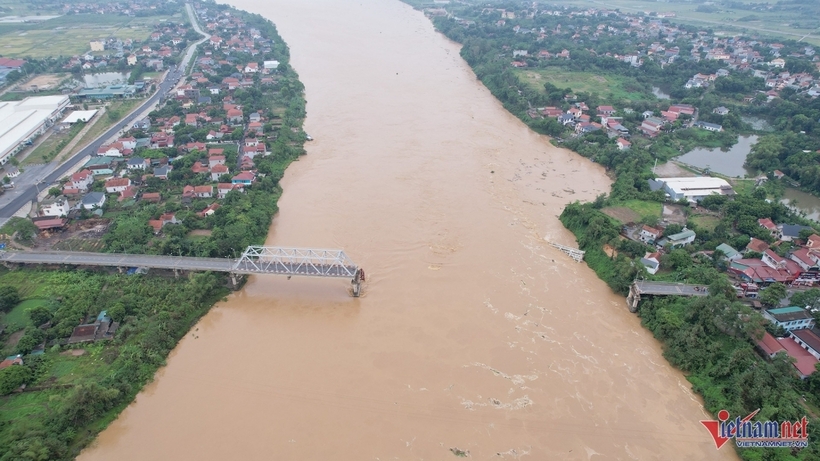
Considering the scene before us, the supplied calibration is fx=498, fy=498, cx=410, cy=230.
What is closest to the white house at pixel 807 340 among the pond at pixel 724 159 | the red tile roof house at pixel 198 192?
the pond at pixel 724 159

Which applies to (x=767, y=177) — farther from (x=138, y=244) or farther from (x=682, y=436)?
(x=138, y=244)

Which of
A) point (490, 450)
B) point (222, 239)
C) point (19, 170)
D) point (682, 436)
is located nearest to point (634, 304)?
point (682, 436)

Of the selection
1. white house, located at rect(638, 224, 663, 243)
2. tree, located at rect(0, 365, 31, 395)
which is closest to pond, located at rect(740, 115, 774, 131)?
white house, located at rect(638, 224, 663, 243)

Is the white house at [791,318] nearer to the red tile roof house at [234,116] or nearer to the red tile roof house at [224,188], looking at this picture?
the red tile roof house at [224,188]

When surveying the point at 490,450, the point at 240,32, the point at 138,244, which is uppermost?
the point at 240,32

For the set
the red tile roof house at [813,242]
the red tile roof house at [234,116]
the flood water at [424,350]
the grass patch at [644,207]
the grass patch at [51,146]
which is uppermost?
the red tile roof house at [234,116]

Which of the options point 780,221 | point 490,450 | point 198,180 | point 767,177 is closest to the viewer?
point 490,450
